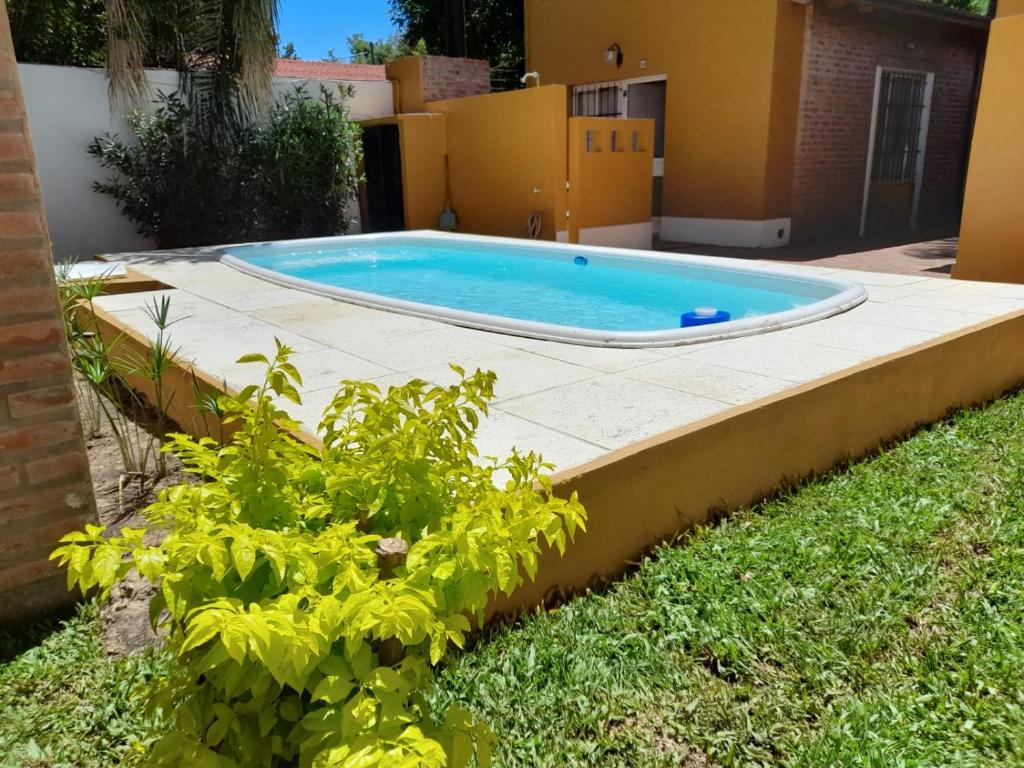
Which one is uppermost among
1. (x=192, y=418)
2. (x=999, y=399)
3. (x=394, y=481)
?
(x=394, y=481)

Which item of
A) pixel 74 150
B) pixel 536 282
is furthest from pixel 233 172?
pixel 536 282

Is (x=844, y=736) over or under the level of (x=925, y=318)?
under

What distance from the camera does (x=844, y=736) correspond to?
219 centimetres

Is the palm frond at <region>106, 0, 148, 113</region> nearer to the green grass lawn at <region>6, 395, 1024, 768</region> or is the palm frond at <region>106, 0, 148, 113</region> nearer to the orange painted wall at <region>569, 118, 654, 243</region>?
the orange painted wall at <region>569, 118, 654, 243</region>

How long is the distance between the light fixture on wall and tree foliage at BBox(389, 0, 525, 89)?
29.5 feet

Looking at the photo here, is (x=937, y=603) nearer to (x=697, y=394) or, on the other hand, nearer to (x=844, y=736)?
(x=844, y=736)

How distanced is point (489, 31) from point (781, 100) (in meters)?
14.9

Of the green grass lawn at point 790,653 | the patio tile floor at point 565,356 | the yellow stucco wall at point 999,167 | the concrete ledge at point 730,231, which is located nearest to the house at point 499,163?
the concrete ledge at point 730,231

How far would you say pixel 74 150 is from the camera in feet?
41.2

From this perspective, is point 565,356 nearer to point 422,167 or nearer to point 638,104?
point 422,167

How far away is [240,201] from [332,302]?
7146 millimetres

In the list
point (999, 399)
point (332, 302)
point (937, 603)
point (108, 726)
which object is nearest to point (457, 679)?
point (108, 726)

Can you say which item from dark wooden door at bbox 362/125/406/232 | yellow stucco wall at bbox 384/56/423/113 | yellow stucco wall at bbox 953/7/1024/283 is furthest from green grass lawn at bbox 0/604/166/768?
yellow stucco wall at bbox 384/56/423/113

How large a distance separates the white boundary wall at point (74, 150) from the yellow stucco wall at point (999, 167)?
12.0 metres
